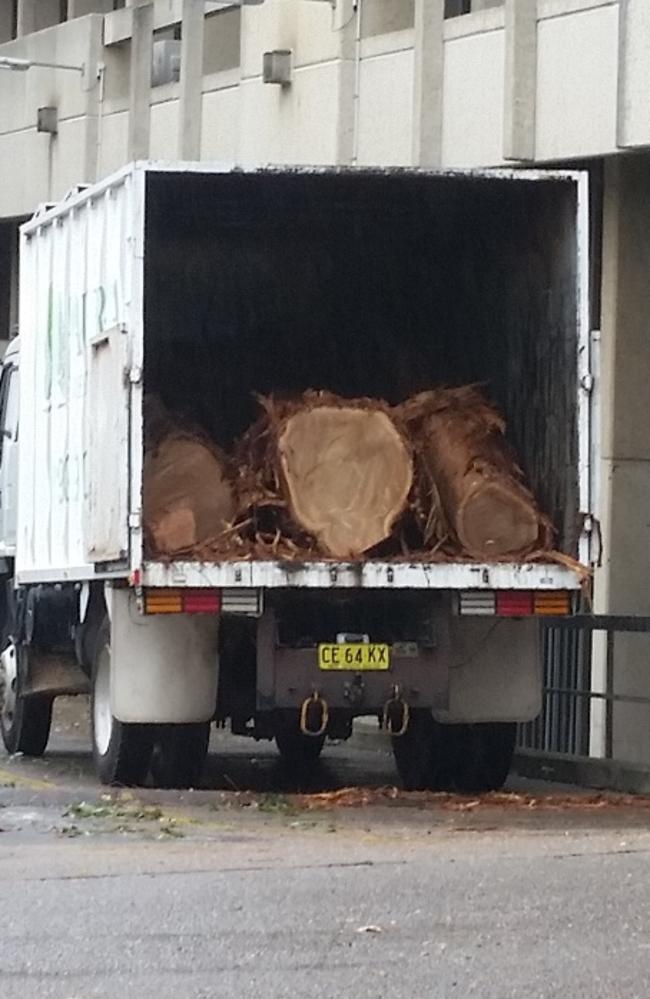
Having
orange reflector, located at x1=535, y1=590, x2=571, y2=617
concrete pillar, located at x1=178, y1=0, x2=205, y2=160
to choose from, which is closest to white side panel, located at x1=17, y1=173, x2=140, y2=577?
orange reflector, located at x1=535, y1=590, x2=571, y2=617

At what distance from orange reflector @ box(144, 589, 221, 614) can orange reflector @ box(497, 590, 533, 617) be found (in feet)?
5.12

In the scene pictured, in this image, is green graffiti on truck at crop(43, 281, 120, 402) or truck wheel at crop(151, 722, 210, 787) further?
truck wheel at crop(151, 722, 210, 787)

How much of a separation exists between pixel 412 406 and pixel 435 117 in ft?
23.3

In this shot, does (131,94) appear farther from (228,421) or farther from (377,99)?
(228,421)

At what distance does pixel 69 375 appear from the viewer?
51.9ft

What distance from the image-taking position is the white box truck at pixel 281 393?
14305 millimetres

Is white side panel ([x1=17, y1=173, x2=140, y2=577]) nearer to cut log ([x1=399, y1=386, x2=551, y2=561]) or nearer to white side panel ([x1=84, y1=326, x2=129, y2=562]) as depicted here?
white side panel ([x1=84, y1=326, x2=129, y2=562])

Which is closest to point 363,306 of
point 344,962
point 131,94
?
point 344,962

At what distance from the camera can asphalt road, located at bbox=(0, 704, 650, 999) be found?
8.17 meters

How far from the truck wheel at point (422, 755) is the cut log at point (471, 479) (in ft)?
4.24

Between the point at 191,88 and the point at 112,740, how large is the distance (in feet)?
39.8

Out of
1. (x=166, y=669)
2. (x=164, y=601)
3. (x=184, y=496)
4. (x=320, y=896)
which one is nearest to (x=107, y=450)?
(x=184, y=496)

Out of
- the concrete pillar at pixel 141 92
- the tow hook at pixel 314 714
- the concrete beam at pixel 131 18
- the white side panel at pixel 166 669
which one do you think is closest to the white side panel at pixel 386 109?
the concrete beam at pixel 131 18

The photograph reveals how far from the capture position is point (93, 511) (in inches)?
585
